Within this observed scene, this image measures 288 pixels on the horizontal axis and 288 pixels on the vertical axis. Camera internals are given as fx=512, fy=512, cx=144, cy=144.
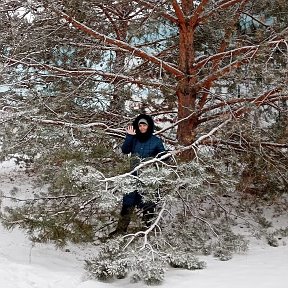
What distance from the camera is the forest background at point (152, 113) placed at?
530 centimetres

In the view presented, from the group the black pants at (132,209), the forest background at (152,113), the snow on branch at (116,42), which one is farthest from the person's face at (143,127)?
the snow on branch at (116,42)

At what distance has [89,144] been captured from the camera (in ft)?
19.8

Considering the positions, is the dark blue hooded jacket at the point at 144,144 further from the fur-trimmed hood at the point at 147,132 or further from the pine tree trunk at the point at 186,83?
the pine tree trunk at the point at 186,83

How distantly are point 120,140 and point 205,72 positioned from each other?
174 cm

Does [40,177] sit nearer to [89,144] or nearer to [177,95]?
[89,144]

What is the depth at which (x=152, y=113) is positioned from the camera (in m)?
8.23

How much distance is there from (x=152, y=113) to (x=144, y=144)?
2262 mm

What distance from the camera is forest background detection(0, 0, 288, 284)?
17.4 ft

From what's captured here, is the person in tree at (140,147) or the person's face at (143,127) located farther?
the person's face at (143,127)

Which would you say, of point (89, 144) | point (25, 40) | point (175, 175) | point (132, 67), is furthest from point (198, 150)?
point (25, 40)

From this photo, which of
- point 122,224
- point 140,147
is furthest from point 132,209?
point 140,147

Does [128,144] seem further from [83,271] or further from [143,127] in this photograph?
[83,271]

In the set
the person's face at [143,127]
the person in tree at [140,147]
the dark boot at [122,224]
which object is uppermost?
the person's face at [143,127]

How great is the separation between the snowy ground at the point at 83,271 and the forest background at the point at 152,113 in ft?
0.62
